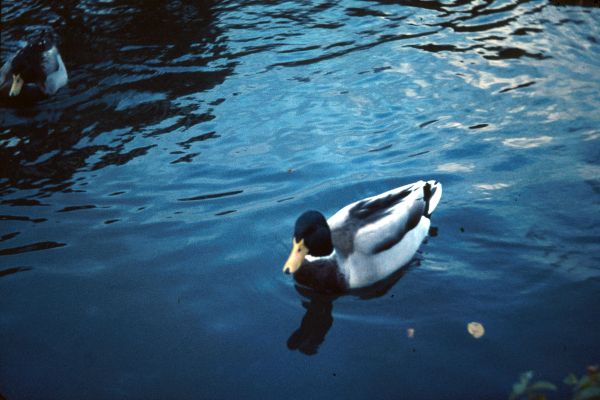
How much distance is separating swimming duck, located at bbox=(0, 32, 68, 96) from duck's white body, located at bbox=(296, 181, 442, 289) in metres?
5.43

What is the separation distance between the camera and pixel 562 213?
5.84 m

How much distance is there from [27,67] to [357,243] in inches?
236

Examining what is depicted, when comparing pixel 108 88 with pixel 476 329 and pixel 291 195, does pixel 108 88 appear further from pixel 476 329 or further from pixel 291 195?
pixel 476 329

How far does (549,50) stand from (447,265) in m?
4.93

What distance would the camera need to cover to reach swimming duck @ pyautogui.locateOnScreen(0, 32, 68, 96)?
8.88m

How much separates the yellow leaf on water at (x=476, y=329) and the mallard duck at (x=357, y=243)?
85 centimetres

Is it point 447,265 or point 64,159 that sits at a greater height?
point 64,159

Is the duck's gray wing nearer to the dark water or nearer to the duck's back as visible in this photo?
the duck's back

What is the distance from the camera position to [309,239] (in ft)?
16.3

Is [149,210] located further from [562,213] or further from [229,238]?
[562,213]

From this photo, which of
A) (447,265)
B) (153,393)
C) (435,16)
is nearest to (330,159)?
(447,265)

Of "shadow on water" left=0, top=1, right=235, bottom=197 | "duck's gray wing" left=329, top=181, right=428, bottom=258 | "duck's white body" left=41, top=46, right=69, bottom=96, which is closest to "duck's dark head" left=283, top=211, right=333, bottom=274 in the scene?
"duck's gray wing" left=329, top=181, right=428, bottom=258

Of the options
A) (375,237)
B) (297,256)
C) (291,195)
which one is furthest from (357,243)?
(291,195)

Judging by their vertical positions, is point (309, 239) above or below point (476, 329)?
above
